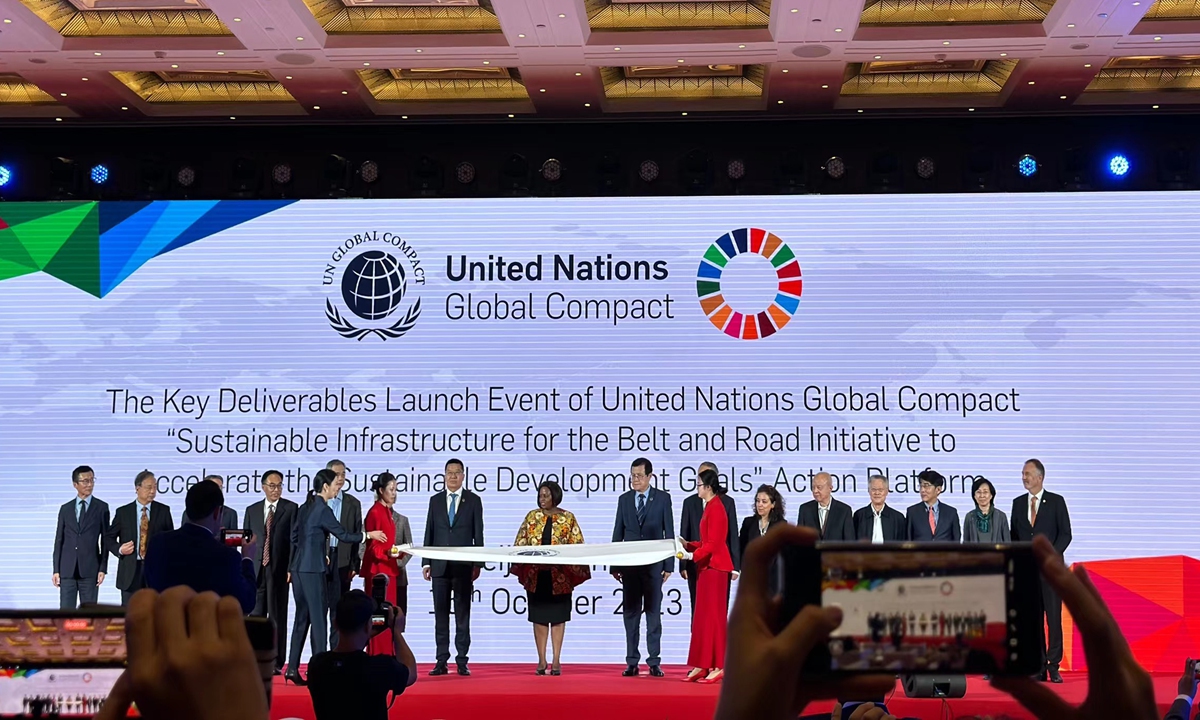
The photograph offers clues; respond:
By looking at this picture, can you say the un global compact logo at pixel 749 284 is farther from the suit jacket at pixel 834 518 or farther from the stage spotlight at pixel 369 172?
the stage spotlight at pixel 369 172

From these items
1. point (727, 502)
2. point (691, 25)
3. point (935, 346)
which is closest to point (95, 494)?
point (727, 502)

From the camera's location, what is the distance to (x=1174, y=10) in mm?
8812

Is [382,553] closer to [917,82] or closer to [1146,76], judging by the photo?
[917,82]

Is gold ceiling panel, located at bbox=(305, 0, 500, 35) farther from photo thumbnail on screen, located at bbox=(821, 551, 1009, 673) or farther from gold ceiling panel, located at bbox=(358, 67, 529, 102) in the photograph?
photo thumbnail on screen, located at bbox=(821, 551, 1009, 673)

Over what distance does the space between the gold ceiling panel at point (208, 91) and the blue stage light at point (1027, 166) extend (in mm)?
6460

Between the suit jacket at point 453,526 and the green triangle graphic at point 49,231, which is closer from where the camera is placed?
the suit jacket at point 453,526

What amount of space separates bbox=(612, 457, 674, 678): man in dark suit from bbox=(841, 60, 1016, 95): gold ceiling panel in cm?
388

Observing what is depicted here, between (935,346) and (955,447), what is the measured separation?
0.85 metres

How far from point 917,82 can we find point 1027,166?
3.93 ft

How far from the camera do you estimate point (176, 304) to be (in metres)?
9.84

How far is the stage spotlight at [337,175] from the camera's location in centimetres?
1001

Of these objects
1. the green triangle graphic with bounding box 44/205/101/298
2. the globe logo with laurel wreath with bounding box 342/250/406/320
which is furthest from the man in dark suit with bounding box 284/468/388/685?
the green triangle graphic with bounding box 44/205/101/298

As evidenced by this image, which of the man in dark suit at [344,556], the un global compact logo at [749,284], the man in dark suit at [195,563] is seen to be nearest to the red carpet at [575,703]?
the man in dark suit at [344,556]

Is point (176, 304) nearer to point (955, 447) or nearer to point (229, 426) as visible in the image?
point (229, 426)
